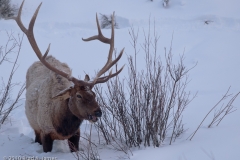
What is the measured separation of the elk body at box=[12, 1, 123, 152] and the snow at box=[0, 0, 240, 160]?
0.30m

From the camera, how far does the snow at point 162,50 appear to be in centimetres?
394

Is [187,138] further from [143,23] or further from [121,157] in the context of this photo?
[143,23]

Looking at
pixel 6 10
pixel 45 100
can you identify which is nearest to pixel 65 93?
pixel 45 100

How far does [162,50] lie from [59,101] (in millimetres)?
7150

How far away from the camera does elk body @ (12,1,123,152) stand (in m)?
4.13

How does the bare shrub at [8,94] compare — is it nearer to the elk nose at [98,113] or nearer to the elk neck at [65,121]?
the elk neck at [65,121]

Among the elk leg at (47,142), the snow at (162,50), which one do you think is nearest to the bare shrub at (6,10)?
the snow at (162,50)

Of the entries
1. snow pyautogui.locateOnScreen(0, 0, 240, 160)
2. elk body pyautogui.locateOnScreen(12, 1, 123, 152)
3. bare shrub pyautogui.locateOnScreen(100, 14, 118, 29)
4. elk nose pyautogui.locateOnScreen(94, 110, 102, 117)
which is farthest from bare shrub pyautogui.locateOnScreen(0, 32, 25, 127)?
bare shrub pyautogui.locateOnScreen(100, 14, 118, 29)

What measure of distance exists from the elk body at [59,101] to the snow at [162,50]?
0.99ft

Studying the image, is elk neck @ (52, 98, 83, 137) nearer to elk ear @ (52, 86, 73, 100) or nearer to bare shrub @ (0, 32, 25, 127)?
elk ear @ (52, 86, 73, 100)

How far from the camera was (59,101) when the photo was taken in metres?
4.55

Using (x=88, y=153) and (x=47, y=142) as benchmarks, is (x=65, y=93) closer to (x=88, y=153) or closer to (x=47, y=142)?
(x=47, y=142)

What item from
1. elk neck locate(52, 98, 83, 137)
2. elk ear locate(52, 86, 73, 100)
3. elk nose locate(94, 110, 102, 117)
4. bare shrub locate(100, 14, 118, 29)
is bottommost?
elk neck locate(52, 98, 83, 137)

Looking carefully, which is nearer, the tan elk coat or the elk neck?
the elk neck
